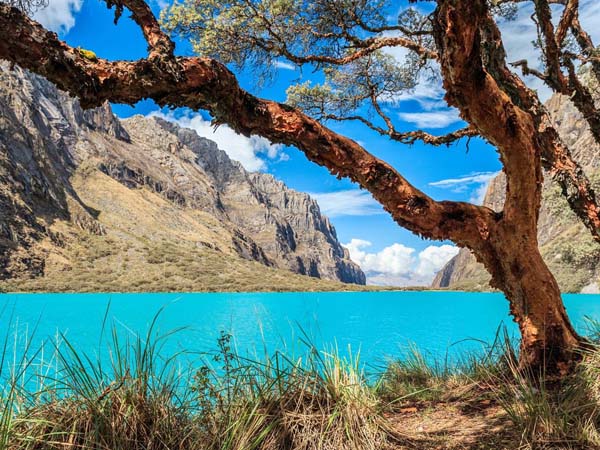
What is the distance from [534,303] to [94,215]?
103 meters

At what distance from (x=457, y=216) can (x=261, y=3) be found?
183 inches

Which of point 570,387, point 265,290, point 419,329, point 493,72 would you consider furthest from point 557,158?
point 265,290

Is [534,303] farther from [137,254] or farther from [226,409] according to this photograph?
[137,254]

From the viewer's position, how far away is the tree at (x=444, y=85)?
2441mm

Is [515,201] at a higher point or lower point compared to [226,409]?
higher

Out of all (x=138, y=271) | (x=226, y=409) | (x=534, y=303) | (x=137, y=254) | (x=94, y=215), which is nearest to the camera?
(x=226, y=409)

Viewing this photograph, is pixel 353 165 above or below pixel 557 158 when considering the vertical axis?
below

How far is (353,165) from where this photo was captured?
3346 millimetres

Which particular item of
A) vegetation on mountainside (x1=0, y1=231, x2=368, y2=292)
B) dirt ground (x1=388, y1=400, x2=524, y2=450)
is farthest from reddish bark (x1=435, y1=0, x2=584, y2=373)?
vegetation on mountainside (x1=0, y1=231, x2=368, y2=292)

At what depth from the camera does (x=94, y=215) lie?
313 ft

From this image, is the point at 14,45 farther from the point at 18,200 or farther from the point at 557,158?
the point at 18,200

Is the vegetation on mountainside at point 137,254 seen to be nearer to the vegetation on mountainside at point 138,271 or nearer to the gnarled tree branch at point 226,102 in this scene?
the vegetation on mountainside at point 138,271

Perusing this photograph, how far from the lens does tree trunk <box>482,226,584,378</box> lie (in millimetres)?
3830

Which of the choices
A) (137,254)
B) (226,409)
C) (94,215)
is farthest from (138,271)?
(226,409)
